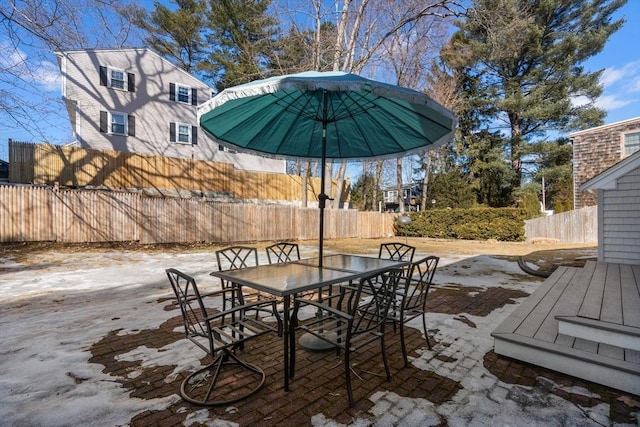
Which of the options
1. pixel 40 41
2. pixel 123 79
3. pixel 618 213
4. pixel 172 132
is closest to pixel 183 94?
pixel 172 132

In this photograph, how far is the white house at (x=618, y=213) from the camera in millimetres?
5684

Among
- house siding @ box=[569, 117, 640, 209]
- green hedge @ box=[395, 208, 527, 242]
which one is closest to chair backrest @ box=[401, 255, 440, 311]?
green hedge @ box=[395, 208, 527, 242]

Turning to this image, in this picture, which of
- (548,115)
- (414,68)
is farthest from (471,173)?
(414,68)

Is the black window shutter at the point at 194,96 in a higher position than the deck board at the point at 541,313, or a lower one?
higher

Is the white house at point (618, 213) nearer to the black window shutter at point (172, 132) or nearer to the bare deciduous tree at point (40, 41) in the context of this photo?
the bare deciduous tree at point (40, 41)

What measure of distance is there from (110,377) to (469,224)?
16.5m

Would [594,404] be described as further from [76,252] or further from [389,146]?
[76,252]

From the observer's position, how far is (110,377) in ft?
7.72

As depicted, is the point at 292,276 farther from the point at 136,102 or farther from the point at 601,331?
the point at 136,102

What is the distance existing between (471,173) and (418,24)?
38.2ft

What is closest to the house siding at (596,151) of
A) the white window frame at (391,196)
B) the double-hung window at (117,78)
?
the double-hung window at (117,78)

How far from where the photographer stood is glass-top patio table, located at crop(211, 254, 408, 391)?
7.23 ft

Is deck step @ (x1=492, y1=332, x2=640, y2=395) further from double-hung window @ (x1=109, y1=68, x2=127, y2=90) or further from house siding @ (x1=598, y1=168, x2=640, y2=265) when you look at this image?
double-hung window @ (x1=109, y1=68, x2=127, y2=90)

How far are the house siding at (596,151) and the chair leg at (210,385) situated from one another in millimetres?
17831
